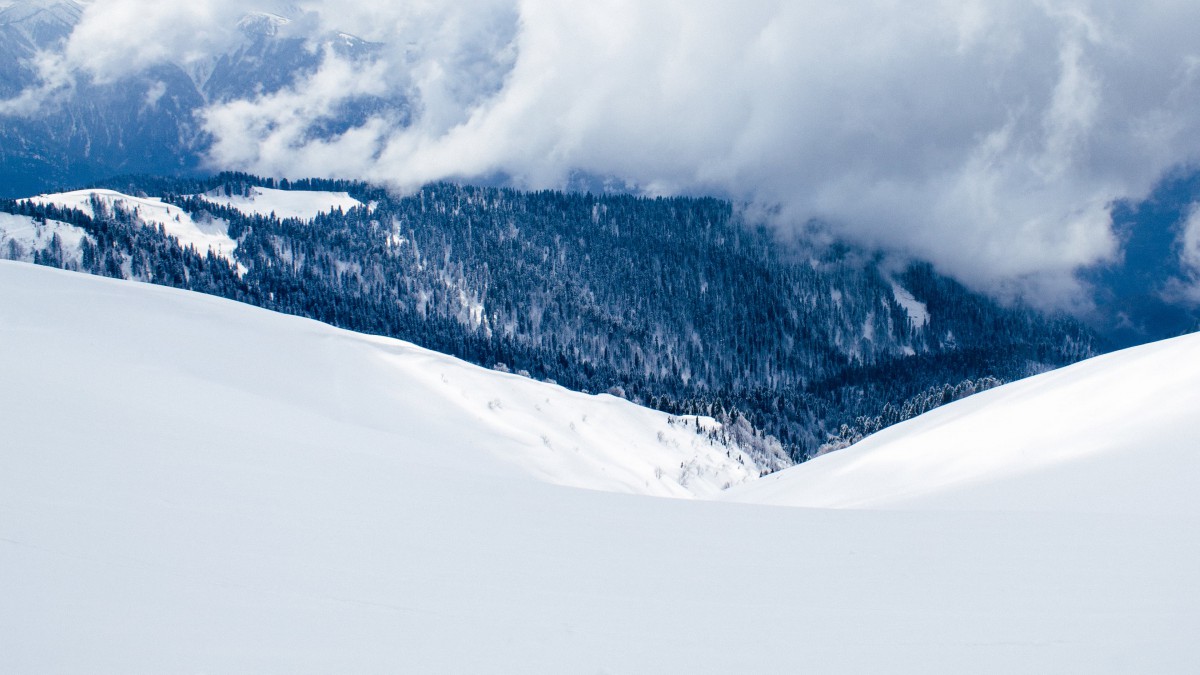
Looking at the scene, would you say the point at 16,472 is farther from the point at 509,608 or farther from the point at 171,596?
the point at 509,608

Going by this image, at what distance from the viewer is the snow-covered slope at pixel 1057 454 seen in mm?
10836

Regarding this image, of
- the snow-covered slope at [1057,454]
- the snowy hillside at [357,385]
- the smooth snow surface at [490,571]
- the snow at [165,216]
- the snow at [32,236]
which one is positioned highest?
the snow at [165,216]

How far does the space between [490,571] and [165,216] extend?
22647cm

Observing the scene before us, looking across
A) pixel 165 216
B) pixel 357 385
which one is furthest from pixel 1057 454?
pixel 165 216

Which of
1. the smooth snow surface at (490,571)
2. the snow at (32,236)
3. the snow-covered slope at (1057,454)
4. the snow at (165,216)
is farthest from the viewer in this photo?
the snow at (165,216)

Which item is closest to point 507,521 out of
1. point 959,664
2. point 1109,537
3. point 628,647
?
point 628,647

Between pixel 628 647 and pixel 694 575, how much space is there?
182 cm

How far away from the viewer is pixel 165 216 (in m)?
189

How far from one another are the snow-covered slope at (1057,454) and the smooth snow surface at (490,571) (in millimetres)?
392

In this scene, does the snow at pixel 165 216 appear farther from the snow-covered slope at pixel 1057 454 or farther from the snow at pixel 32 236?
the snow-covered slope at pixel 1057 454

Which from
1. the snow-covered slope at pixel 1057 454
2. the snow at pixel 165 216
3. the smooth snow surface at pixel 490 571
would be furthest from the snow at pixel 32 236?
the snow-covered slope at pixel 1057 454

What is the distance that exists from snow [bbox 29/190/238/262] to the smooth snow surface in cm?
18671

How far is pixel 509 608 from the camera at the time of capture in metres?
5.52

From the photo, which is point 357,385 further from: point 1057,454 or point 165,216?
point 165,216
